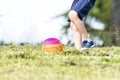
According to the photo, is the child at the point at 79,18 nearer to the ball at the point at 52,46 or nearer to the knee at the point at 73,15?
the knee at the point at 73,15

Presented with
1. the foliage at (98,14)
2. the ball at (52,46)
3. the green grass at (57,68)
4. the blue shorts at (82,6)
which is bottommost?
the green grass at (57,68)

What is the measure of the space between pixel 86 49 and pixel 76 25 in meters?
0.51

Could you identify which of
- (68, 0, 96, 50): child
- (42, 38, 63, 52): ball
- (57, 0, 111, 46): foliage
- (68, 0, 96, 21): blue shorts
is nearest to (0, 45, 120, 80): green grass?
(42, 38, 63, 52): ball

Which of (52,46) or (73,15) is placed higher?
(73,15)

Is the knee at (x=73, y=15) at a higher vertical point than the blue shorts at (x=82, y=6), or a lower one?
lower

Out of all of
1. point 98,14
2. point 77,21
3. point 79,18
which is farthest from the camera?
point 98,14

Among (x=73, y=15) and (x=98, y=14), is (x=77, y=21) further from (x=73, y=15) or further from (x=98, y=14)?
(x=98, y=14)

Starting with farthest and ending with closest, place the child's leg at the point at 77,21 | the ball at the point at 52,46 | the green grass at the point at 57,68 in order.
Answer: the child's leg at the point at 77,21, the ball at the point at 52,46, the green grass at the point at 57,68

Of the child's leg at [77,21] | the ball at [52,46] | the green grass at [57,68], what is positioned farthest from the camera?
the child's leg at [77,21]

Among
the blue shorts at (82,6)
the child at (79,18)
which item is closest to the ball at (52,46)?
the child at (79,18)

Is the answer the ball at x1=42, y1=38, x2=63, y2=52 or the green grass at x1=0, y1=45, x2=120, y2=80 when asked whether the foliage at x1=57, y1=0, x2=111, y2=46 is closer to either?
the ball at x1=42, y1=38, x2=63, y2=52

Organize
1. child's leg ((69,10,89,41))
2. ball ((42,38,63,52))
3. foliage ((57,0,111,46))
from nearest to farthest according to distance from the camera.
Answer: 1. ball ((42,38,63,52))
2. child's leg ((69,10,89,41))
3. foliage ((57,0,111,46))

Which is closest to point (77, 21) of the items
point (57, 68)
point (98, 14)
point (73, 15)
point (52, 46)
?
point (73, 15)

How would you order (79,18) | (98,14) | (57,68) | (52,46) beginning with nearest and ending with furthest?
(57,68) < (52,46) < (79,18) < (98,14)
